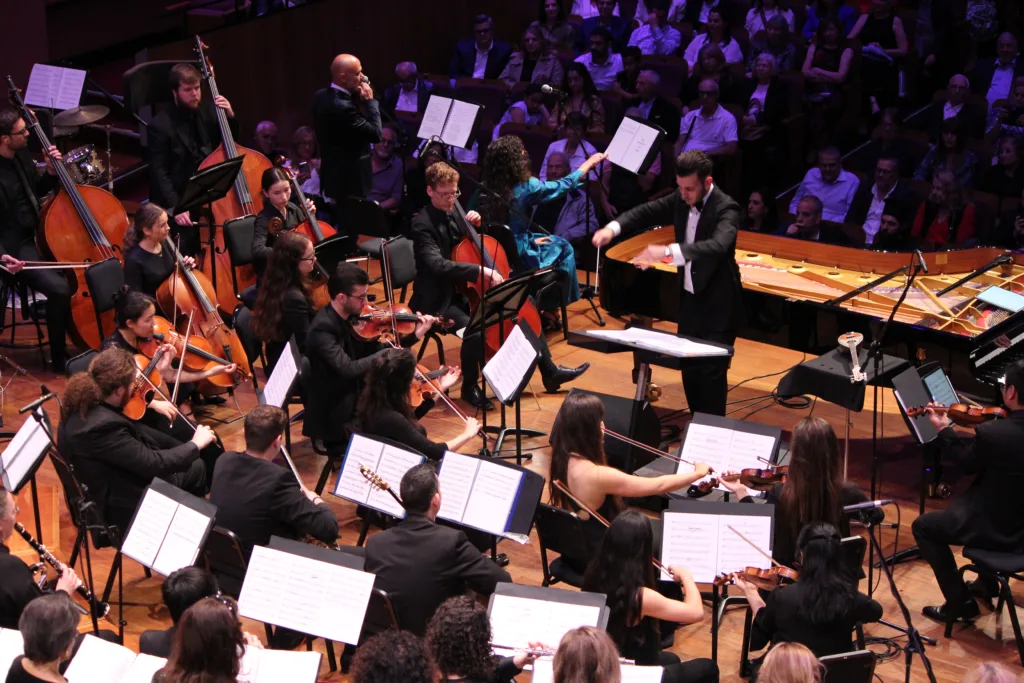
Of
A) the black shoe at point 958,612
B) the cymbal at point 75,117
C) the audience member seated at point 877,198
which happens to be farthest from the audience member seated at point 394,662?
the cymbal at point 75,117

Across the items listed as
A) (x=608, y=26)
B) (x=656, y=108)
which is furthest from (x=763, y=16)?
(x=656, y=108)

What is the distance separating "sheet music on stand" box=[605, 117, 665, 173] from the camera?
736cm

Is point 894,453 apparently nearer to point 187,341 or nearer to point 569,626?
point 569,626

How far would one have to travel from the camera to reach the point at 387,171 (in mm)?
9938

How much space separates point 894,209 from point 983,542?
156 inches

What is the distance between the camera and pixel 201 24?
1127 centimetres

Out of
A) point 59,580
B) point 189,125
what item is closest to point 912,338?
point 59,580

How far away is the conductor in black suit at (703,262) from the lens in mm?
6359

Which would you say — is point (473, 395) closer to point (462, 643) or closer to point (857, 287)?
point (857, 287)

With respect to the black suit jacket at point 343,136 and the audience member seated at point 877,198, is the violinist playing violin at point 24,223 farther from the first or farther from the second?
the audience member seated at point 877,198

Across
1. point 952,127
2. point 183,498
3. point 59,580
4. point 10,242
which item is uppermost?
point 952,127

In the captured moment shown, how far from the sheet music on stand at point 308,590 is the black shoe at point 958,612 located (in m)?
2.60

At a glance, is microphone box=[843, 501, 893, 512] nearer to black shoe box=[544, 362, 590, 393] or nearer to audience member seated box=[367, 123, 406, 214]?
black shoe box=[544, 362, 590, 393]

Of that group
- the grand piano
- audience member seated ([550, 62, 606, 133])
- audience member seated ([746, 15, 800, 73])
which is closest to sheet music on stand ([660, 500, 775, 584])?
the grand piano
